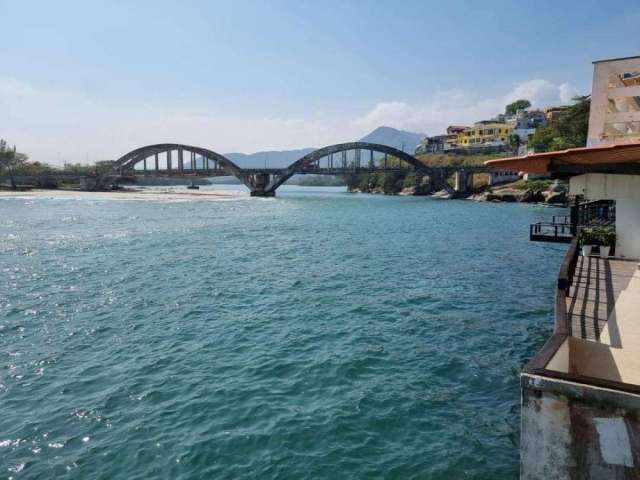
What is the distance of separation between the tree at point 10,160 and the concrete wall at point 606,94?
16289 cm

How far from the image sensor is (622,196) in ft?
45.4

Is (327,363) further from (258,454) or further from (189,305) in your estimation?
(189,305)

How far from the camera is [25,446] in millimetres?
8750

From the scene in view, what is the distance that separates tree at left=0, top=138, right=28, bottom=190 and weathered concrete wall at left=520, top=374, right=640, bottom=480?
164711mm

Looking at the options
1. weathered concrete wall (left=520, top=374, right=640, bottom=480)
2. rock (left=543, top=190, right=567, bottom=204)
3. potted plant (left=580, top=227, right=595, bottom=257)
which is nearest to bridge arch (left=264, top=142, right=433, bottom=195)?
rock (left=543, top=190, right=567, bottom=204)

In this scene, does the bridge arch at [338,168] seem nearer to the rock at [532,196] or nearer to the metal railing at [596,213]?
the rock at [532,196]

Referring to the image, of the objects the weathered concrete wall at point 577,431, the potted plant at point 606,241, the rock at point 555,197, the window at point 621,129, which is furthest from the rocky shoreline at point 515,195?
the weathered concrete wall at point 577,431

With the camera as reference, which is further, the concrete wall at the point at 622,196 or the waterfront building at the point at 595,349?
the concrete wall at the point at 622,196

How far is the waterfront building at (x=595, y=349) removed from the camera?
18.3 feet

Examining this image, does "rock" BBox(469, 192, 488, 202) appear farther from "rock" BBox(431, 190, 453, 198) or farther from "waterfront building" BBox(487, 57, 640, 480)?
"waterfront building" BBox(487, 57, 640, 480)

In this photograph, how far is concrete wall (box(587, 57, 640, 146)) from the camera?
10234 mm

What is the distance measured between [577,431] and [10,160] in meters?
180

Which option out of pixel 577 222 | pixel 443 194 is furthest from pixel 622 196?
pixel 443 194

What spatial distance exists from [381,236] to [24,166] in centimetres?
15672
